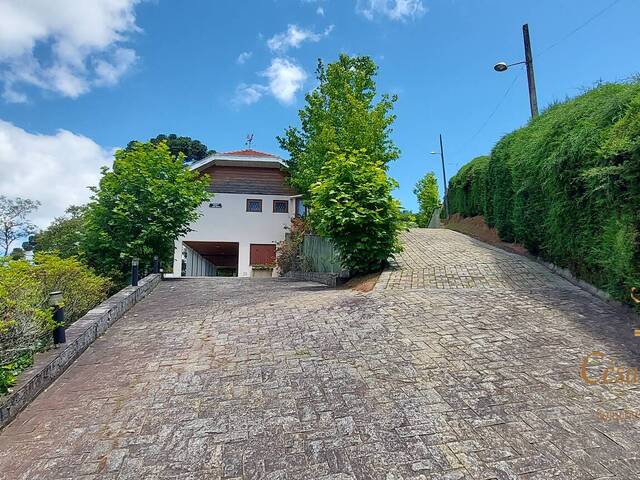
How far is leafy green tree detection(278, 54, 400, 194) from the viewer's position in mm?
15719

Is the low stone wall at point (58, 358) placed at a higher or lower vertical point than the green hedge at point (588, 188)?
lower

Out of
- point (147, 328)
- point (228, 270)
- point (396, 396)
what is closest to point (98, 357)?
point (147, 328)

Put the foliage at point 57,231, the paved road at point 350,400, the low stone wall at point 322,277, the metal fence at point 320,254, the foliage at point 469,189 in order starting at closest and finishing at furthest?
1. the paved road at point 350,400
2. the low stone wall at point 322,277
3. the metal fence at point 320,254
4. the foliage at point 469,189
5. the foliage at point 57,231

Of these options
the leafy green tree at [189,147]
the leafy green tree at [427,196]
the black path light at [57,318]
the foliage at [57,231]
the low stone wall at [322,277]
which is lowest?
the black path light at [57,318]

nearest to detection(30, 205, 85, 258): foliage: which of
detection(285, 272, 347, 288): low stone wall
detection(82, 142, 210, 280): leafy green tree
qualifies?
detection(82, 142, 210, 280): leafy green tree

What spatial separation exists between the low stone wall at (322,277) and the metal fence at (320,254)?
15.1 inches

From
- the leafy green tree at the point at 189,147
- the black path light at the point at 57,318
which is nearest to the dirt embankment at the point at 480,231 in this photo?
the black path light at the point at 57,318

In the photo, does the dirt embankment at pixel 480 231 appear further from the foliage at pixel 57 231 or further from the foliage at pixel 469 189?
the foliage at pixel 57 231

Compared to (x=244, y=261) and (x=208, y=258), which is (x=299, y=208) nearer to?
(x=244, y=261)

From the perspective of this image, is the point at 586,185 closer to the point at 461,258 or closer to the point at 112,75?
the point at 461,258

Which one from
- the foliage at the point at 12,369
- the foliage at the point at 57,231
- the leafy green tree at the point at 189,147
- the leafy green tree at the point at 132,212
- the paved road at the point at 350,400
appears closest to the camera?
the paved road at the point at 350,400

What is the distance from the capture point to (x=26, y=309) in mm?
4055

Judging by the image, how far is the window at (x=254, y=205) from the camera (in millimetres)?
20938

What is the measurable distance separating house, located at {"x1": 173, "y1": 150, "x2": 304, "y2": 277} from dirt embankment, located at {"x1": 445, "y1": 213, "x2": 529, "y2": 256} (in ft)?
27.0
